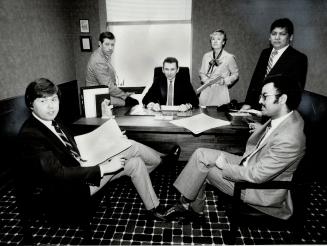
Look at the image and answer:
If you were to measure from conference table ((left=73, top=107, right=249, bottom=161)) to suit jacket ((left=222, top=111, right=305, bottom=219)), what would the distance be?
48 cm

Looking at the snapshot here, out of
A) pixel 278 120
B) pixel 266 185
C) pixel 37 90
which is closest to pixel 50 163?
pixel 37 90

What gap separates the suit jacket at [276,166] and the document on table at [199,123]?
0.51 metres

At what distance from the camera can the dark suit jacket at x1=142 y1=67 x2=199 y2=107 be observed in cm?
327

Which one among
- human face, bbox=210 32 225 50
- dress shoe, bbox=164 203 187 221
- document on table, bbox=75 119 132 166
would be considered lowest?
dress shoe, bbox=164 203 187 221

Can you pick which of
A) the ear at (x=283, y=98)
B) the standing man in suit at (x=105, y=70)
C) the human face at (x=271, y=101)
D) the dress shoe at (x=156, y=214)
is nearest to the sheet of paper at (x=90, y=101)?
the standing man in suit at (x=105, y=70)

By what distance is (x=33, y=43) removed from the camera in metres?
3.82

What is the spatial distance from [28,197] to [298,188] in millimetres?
1708

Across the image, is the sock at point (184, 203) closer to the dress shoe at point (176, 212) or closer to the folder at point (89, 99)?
the dress shoe at point (176, 212)

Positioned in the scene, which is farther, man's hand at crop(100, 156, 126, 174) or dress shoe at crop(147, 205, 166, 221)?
dress shoe at crop(147, 205, 166, 221)

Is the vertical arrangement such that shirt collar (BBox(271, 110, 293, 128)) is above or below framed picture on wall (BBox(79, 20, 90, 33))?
below

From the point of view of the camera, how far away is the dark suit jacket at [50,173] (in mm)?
1557

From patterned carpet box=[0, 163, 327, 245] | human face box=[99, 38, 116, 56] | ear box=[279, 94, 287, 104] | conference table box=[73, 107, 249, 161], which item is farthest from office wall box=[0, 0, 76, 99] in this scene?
ear box=[279, 94, 287, 104]

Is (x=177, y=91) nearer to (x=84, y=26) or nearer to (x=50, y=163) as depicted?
(x=50, y=163)

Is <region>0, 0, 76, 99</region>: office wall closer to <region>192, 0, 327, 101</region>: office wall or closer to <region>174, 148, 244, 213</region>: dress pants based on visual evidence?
<region>192, 0, 327, 101</region>: office wall
